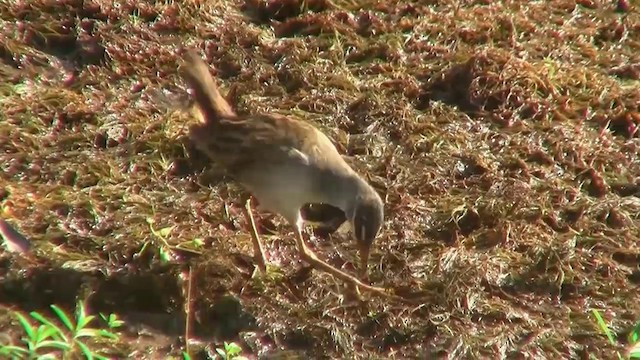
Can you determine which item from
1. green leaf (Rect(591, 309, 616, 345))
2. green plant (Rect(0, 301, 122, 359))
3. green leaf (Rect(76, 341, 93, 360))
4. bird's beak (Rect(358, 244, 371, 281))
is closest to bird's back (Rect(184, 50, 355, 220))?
bird's beak (Rect(358, 244, 371, 281))

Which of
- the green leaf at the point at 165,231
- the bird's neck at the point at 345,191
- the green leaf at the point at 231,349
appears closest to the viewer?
the green leaf at the point at 231,349

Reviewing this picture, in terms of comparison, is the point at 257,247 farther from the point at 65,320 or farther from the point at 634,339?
the point at 634,339

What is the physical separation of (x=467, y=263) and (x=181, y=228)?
1.76m

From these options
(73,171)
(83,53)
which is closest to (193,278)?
(73,171)

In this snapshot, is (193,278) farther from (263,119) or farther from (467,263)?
(467,263)

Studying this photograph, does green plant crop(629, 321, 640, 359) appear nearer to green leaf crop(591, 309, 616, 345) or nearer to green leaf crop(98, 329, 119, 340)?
green leaf crop(591, 309, 616, 345)

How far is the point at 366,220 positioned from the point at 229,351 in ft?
3.63

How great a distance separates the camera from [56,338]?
14.3ft

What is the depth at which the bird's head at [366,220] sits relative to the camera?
5262 mm

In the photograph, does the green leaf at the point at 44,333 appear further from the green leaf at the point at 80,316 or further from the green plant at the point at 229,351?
the green plant at the point at 229,351

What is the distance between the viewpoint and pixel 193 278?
17.4 feet

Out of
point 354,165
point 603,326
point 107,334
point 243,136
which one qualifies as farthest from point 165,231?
point 603,326

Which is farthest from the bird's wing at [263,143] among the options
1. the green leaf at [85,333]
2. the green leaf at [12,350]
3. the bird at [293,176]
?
the green leaf at [12,350]

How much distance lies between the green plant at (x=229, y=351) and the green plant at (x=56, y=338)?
0.54m
